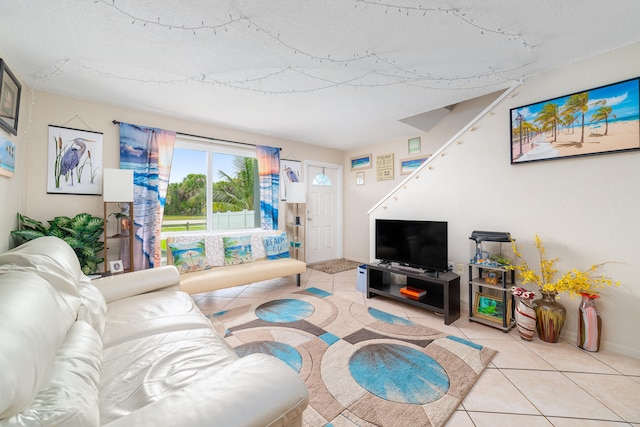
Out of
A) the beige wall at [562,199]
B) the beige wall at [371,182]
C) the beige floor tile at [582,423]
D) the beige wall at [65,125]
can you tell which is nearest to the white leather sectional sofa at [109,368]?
the beige floor tile at [582,423]

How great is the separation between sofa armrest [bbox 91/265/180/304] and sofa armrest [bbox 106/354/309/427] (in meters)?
1.60

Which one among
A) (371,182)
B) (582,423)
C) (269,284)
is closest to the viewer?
(582,423)

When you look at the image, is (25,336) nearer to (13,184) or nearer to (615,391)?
(13,184)

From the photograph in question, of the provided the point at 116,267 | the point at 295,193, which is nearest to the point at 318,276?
the point at 295,193

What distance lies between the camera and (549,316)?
2.18 meters

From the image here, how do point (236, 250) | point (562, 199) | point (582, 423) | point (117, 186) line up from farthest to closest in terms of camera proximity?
point (236, 250)
point (117, 186)
point (562, 199)
point (582, 423)

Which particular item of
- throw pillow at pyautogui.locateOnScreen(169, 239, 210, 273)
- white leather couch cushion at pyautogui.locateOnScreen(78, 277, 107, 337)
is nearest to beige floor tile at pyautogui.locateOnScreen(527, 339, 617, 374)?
white leather couch cushion at pyautogui.locateOnScreen(78, 277, 107, 337)

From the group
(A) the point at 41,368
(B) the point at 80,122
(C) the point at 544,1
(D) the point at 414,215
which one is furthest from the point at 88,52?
(D) the point at 414,215

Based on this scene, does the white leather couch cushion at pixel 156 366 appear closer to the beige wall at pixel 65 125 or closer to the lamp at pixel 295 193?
the beige wall at pixel 65 125

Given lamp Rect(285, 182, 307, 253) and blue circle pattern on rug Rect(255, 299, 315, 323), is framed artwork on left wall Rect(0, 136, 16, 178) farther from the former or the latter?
lamp Rect(285, 182, 307, 253)

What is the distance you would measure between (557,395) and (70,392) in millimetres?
2420

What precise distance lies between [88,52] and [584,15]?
355 cm

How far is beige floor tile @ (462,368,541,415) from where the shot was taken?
1.49 m

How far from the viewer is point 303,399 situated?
84cm
